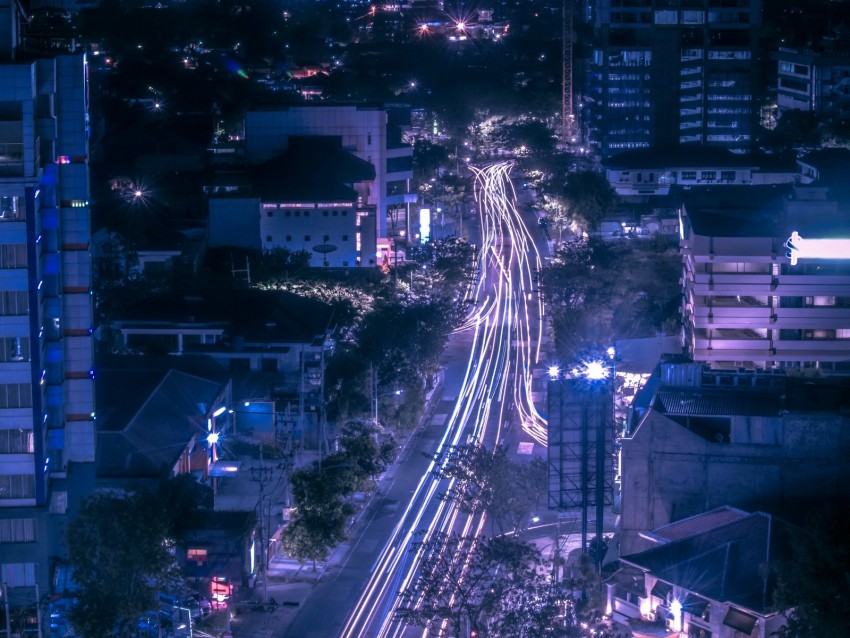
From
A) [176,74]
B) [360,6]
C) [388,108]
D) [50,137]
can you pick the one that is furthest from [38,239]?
[360,6]

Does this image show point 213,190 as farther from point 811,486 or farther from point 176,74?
point 811,486

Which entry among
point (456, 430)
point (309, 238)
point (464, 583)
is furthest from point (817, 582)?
point (309, 238)

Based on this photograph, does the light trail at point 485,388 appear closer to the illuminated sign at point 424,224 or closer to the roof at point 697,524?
the illuminated sign at point 424,224

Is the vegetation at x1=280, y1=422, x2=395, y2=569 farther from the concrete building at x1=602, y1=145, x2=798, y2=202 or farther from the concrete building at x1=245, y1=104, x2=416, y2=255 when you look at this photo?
the concrete building at x1=602, y1=145, x2=798, y2=202

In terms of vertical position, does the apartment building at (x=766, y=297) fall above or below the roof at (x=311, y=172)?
below

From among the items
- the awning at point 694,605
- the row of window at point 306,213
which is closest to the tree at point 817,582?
the awning at point 694,605

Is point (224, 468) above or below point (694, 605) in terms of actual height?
above

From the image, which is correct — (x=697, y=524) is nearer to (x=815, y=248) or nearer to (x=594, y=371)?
(x=594, y=371)
